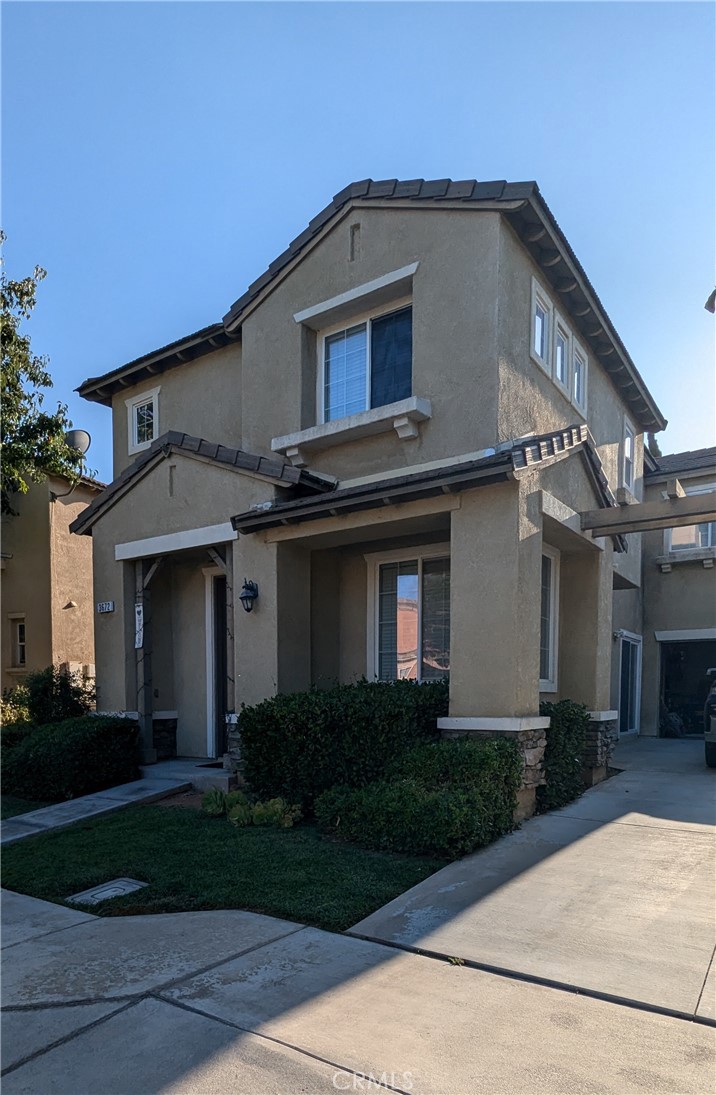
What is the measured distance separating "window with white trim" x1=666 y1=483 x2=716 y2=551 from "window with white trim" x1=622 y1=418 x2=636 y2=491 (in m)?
1.44

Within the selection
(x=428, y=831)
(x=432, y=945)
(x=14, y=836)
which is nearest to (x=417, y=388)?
(x=428, y=831)

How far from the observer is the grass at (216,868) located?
17.5 ft

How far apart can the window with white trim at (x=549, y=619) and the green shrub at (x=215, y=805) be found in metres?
4.44

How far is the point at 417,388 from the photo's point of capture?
9.20 metres

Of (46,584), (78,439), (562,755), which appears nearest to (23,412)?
(78,439)

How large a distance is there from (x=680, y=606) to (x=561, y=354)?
8.12 meters

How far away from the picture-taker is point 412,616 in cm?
986

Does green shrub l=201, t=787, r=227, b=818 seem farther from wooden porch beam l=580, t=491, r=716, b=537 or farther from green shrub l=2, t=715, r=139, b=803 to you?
wooden porch beam l=580, t=491, r=716, b=537

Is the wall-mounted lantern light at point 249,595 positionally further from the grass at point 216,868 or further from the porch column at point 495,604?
the porch column at point 495,604

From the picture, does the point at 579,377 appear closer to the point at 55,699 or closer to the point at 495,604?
the point at 495,604

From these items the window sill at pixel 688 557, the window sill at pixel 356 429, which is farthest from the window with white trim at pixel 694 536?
the window sill at pixel 356 429

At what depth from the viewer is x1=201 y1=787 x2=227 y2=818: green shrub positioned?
26.2 ft

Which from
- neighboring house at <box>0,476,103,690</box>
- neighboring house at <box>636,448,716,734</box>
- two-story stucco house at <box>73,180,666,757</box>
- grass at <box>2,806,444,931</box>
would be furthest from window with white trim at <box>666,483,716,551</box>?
neighboring house at <box>0,476,103,690</box>

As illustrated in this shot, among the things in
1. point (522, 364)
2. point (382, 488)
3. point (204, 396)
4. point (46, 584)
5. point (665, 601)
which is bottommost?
point (665, 601)
